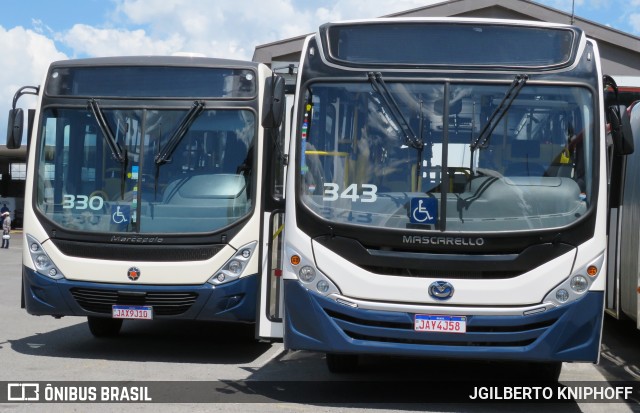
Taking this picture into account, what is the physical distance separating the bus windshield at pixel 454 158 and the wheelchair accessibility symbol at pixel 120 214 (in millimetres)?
2789

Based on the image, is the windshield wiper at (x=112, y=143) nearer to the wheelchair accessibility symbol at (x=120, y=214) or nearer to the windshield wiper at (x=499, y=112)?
the wheelchair accessibility symbol at (x=120, y=214)

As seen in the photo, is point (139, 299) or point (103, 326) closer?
point (139, 299)

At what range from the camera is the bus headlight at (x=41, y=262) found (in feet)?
32.7

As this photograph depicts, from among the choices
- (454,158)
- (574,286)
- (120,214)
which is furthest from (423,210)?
(120,214)

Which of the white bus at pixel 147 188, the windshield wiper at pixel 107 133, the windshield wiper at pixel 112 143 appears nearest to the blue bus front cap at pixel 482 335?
the white bus at pixel 147 188

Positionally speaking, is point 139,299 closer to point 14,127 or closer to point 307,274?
point 14,127

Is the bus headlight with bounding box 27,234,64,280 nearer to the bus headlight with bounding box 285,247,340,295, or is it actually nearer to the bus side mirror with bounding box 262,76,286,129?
the bus side mirror with bounding box 262,76,286,129

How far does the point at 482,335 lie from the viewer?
7.46 meters

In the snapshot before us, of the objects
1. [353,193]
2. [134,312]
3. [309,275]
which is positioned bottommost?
[134,312]

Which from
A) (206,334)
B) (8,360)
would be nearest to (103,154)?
(8,360)

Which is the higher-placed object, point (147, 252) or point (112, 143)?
point (112, 143)

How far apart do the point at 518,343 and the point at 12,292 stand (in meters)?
13.1

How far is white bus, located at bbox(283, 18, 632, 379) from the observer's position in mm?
7496

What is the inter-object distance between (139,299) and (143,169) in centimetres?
134
